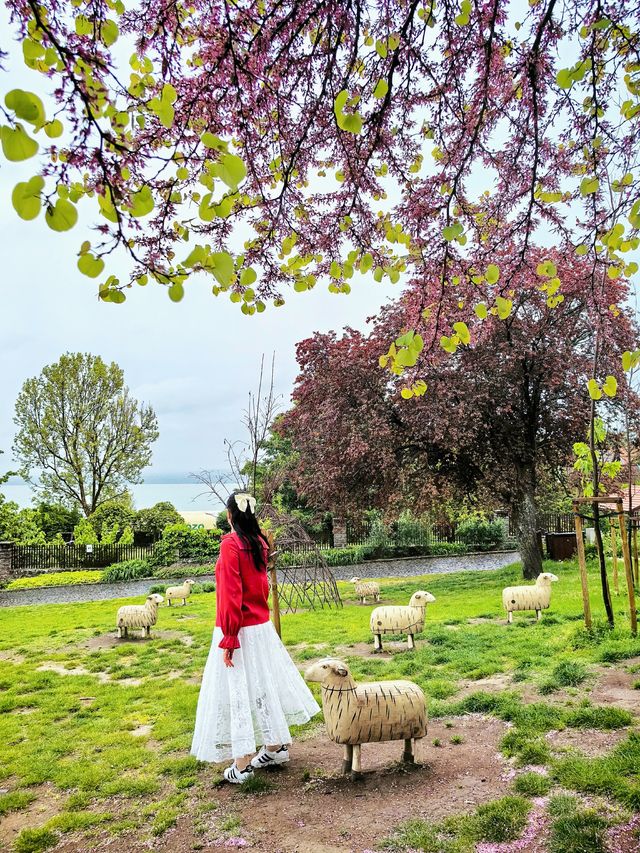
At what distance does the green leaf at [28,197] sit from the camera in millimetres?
1458

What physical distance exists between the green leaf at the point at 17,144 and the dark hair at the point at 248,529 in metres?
3.40

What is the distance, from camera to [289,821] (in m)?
3.50

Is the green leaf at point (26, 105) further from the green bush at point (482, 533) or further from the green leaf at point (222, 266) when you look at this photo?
the green bush at point (482, 533)

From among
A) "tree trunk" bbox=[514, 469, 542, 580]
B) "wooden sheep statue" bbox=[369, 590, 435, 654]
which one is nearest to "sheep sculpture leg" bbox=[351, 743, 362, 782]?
"wooden sheep statue" bbox=[369, 590, 435, 654]

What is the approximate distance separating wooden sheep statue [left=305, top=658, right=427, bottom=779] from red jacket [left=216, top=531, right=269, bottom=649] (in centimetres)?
62

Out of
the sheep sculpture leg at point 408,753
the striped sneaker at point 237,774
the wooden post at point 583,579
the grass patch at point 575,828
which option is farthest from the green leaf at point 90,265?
the wooden post at point 583,579

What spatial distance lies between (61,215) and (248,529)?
10.9ft

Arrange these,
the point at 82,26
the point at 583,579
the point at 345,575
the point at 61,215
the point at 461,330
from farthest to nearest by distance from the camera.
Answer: the point at 345,575 < the point at 583,579 < the point at 461,330 < the point at 82,26 < the point at 61,215

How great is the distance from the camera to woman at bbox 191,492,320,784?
4043mm

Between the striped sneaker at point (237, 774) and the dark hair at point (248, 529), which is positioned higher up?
the dark hair at point (248, 529)

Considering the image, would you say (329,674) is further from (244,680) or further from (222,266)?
(222,266)

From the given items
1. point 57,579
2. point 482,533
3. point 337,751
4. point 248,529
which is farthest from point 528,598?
point 482,533

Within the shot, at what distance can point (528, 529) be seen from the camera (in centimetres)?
1501

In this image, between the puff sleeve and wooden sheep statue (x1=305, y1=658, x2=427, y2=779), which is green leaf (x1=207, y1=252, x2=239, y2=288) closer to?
the puff sleeve
